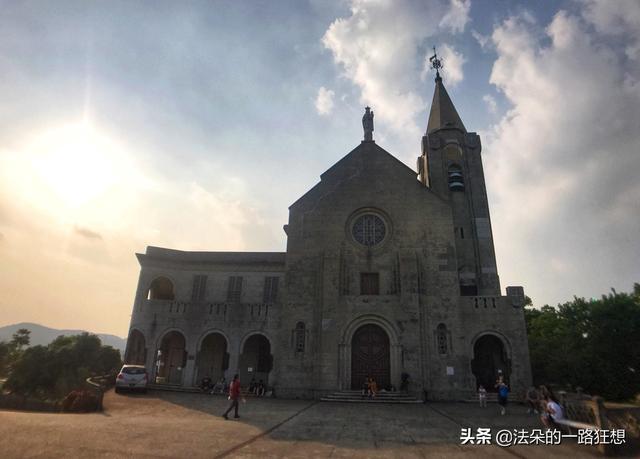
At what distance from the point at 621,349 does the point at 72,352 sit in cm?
4391

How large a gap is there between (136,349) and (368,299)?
19.4 m

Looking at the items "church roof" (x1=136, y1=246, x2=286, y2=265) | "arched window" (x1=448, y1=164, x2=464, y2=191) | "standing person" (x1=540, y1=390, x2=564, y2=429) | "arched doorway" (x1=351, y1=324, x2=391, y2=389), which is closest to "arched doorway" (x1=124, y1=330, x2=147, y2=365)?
"church roof" (x1=136, y1=246, x2=286, y2=265)

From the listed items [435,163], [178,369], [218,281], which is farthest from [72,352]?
[435,163]

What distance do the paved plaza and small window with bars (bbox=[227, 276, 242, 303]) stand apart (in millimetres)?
15020

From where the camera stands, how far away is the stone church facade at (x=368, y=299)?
71.9 ft

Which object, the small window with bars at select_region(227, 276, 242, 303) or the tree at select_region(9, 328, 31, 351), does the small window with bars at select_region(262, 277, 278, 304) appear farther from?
the tree at select_region(9, 328, 31, 351)

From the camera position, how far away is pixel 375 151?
88.7 feet

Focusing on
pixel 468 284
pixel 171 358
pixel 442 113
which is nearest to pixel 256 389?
pixel 171 358

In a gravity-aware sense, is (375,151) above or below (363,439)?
above

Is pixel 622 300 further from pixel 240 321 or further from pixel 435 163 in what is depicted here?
pixel 240 321

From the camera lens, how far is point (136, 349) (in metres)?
28.1

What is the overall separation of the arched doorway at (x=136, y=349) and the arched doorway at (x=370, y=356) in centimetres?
1648

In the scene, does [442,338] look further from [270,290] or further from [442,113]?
[442,113]

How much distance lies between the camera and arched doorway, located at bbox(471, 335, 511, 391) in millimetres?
23281
